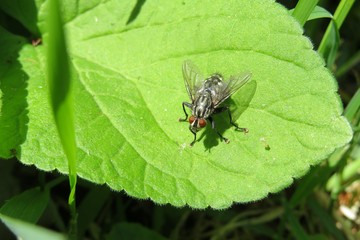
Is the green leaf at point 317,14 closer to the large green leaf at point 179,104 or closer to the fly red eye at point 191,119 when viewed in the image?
the large green leaf at point 179,104

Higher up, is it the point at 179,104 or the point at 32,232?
the point at 32,232

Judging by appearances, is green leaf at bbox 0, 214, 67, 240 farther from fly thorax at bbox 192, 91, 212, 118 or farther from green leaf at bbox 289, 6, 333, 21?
green leaf at bbox 289, 6, 333, 21

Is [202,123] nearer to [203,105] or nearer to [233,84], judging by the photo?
[203,105]

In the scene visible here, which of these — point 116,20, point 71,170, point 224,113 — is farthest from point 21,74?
point 224,113

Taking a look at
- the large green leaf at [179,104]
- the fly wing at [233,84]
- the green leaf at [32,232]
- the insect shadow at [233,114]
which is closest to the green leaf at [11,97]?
the large green leaf at [179,104]

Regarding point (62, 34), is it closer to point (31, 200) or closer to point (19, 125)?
point (19, 125)

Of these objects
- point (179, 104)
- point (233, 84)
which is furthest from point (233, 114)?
point (179, 104)
